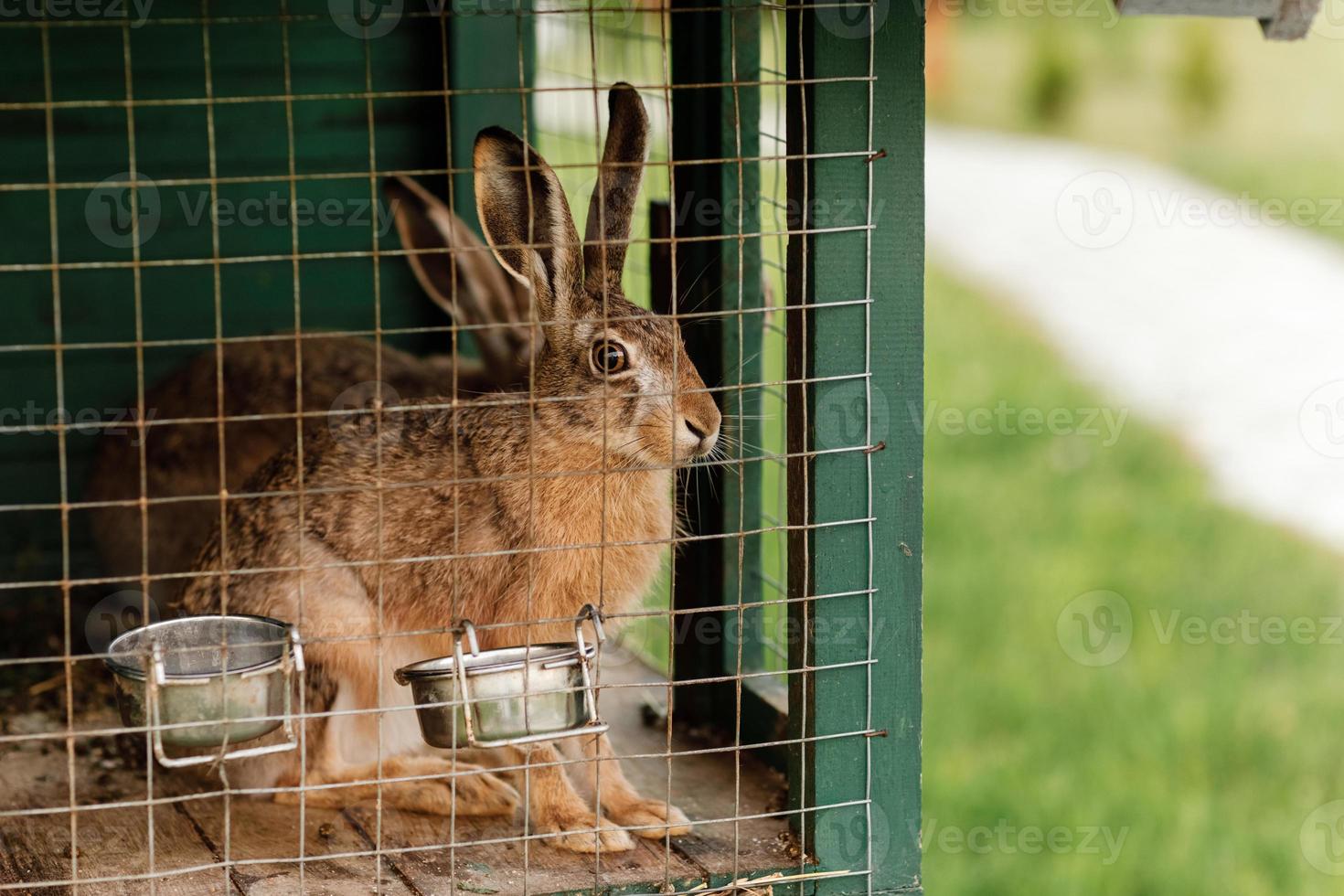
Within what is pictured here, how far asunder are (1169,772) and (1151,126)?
34.8 ft

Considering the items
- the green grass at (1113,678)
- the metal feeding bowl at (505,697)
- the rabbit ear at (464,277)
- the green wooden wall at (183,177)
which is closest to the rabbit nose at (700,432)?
the metal feeding bowl at (505,697)

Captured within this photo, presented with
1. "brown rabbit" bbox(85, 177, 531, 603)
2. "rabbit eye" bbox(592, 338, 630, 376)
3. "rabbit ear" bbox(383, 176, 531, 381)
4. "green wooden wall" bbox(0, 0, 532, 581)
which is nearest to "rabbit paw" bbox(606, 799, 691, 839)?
"rabbit eye" bbox(592, 338, 630, 376)

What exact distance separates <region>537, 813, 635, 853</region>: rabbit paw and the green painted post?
0.40 m

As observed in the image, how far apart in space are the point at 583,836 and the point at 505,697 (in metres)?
0.60

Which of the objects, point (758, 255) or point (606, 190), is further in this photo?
point (758, 255)

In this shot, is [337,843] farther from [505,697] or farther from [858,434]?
[858,434]

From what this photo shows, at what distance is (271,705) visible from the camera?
11.1 feet

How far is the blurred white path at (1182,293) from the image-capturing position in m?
9.39

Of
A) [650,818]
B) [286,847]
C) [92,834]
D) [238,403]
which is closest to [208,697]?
[286,847]

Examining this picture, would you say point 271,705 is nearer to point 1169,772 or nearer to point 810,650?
point 810,650

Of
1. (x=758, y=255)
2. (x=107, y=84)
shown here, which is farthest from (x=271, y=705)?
(x=107, y=84)

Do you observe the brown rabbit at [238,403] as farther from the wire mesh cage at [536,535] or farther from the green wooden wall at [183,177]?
the green wooden wall at [183,177]

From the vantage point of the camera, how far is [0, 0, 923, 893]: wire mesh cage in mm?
3449

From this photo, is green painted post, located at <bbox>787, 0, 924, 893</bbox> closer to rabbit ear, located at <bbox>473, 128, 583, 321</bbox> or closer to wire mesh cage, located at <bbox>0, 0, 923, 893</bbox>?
wire mesh cage, located at <bbox>0, 0, 923, 893</bbox>
